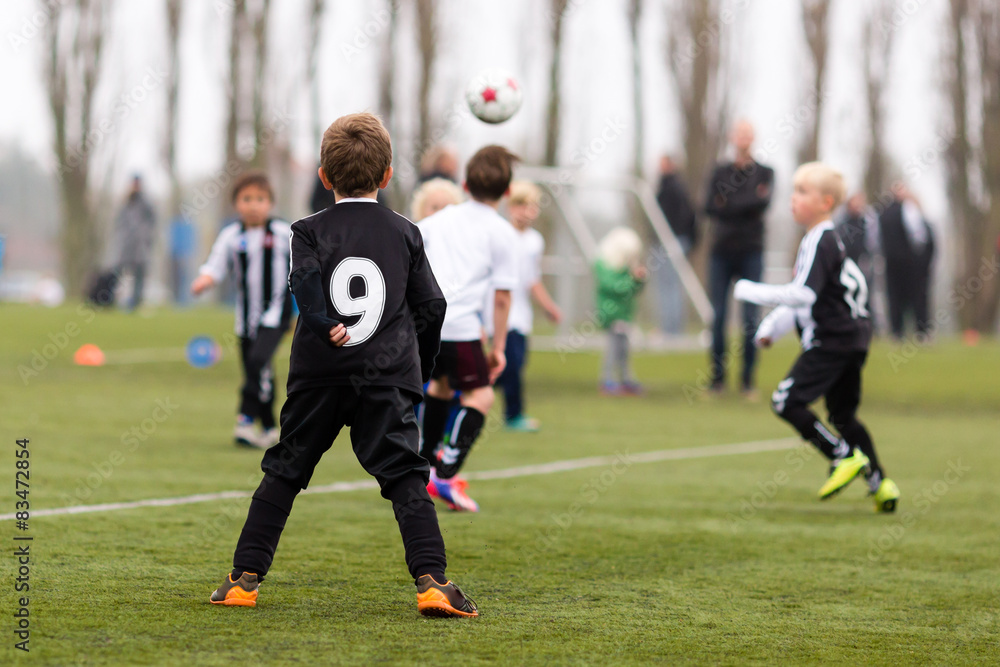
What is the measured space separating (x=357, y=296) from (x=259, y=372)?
3971 mm

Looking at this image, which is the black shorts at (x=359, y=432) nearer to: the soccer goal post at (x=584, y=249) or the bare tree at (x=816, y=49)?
the soccer goal post at (x=584, y=249)

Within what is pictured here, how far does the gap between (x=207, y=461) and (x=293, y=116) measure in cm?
2328

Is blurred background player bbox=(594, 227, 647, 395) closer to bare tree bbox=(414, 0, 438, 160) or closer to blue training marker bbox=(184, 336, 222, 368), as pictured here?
blue training marker bbox=(184, 336, 222, 368)

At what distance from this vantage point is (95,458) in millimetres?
6637

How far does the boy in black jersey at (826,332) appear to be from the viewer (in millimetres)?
5875

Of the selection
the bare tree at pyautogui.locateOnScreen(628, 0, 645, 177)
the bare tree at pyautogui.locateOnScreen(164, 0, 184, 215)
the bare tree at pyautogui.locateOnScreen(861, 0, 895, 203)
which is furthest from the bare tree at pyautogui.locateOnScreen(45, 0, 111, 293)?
the bare tree at pyautogui.locateOnScreen(861, 0, 895, 203)

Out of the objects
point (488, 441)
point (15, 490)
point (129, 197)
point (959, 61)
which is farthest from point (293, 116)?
point (15, 490)

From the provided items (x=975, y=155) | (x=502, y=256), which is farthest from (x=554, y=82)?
(x=502, y=256)

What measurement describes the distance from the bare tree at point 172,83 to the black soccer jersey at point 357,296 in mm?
28313

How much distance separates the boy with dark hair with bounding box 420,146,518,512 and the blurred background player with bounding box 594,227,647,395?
5985mm

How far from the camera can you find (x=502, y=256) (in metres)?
5.64

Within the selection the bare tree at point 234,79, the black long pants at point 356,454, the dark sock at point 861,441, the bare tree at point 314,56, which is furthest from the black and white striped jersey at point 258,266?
the bare tree at point 234,79
